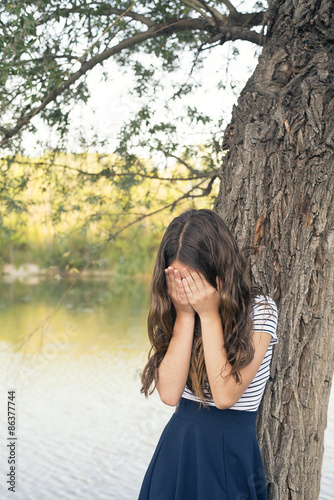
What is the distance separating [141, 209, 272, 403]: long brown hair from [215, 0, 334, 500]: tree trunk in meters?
0.44

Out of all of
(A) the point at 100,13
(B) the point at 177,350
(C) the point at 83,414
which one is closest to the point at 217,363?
(B) the point at 177,350

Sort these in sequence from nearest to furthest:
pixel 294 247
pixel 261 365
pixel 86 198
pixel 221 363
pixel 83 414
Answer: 1. pixel 221 363
2. pixel 261 365
3. pixel 294 247
4. pixel 86 198
5. pixel 83 414

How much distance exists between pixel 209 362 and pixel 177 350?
0.09m

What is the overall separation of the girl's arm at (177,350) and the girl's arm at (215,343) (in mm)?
43

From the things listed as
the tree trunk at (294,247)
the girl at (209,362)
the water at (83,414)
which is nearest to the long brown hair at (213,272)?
the girl at (209,362)

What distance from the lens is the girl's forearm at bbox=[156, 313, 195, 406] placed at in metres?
1.37

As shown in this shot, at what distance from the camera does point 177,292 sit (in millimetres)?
1368

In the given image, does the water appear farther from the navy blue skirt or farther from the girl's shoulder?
the girl's shoulder

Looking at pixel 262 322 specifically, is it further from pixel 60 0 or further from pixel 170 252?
pixel 60 0

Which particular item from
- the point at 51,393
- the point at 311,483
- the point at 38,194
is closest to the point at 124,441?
the point at 51,393

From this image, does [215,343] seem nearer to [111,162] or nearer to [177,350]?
[177,350]

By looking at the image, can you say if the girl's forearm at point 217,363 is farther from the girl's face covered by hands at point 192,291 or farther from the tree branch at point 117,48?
the tree branch at point 117,48

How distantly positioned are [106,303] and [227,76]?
701 centimetres

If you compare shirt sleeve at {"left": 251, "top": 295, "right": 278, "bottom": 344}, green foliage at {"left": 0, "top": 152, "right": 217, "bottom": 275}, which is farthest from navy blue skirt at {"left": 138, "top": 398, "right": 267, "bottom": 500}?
green foliage at {"left": 0, "top": 152, "right": 217, "bottom": 275}
